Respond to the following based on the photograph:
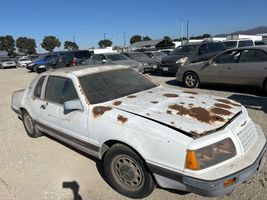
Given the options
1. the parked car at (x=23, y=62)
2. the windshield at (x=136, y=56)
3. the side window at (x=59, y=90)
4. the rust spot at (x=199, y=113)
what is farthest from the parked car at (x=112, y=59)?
the parked car at (x=23, y=62)

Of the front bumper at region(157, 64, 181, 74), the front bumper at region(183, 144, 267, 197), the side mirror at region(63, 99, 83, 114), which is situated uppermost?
the side mirror at region(63, 99, 83, 114)

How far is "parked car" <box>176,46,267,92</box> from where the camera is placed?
7.59 metres

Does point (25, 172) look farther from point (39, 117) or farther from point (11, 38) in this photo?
point (11, 38)

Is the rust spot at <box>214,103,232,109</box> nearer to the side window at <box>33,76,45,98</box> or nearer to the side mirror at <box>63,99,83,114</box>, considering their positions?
the side mirror at <box>63,99,83,114</box>

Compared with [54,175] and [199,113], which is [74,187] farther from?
[199,113]

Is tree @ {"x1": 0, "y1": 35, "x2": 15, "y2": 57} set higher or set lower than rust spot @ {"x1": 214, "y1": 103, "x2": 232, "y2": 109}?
→ higher

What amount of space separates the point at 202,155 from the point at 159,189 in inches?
39.1

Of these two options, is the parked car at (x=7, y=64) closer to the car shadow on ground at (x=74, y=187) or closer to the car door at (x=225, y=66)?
the car door at (x=225, y=66)

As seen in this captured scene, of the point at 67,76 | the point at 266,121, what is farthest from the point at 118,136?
the point at 266,121

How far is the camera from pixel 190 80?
9656mm

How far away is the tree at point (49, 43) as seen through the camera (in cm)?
7756

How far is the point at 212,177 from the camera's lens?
246 centimetres

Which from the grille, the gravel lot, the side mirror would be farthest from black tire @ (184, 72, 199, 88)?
the side mirror

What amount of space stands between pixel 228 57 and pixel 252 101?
196cm
